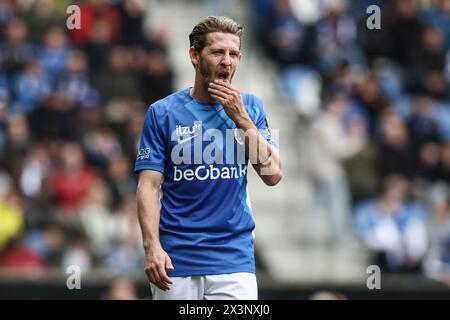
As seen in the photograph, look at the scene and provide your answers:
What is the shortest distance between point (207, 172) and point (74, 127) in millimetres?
8802

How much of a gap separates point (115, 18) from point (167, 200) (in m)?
10.9

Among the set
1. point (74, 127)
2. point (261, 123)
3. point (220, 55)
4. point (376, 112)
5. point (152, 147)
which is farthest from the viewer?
point (376, 112)

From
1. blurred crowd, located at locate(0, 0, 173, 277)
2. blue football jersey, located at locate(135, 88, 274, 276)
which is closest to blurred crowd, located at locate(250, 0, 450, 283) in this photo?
blurred crowd, located at locate(0, 0, 173, 277)

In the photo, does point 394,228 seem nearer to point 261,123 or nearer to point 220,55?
point 261,123

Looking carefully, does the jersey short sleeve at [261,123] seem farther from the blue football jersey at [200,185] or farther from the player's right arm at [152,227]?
the player's right arm at [152,227]

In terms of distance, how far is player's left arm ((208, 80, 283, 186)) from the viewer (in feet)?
23.6

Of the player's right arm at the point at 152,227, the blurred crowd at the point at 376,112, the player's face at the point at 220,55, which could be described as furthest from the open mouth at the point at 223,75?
the blurred crowd at the point at 376,112

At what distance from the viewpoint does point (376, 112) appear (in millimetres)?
17703

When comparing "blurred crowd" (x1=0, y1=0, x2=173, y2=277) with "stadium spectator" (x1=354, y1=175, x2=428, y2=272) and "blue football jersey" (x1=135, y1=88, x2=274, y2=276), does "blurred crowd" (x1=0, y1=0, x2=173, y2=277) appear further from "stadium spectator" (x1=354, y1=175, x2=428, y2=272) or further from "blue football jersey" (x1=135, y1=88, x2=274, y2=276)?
"blue football jersey" (x1=135, y1=88, x2=274, y2=276)

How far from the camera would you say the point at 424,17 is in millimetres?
19797

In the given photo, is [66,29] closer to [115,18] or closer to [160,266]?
[115,18]

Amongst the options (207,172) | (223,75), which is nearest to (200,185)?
(207,172)

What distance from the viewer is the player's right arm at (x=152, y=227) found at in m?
7.04

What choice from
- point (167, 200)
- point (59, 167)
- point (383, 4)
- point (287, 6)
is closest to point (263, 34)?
point (287, 6)
